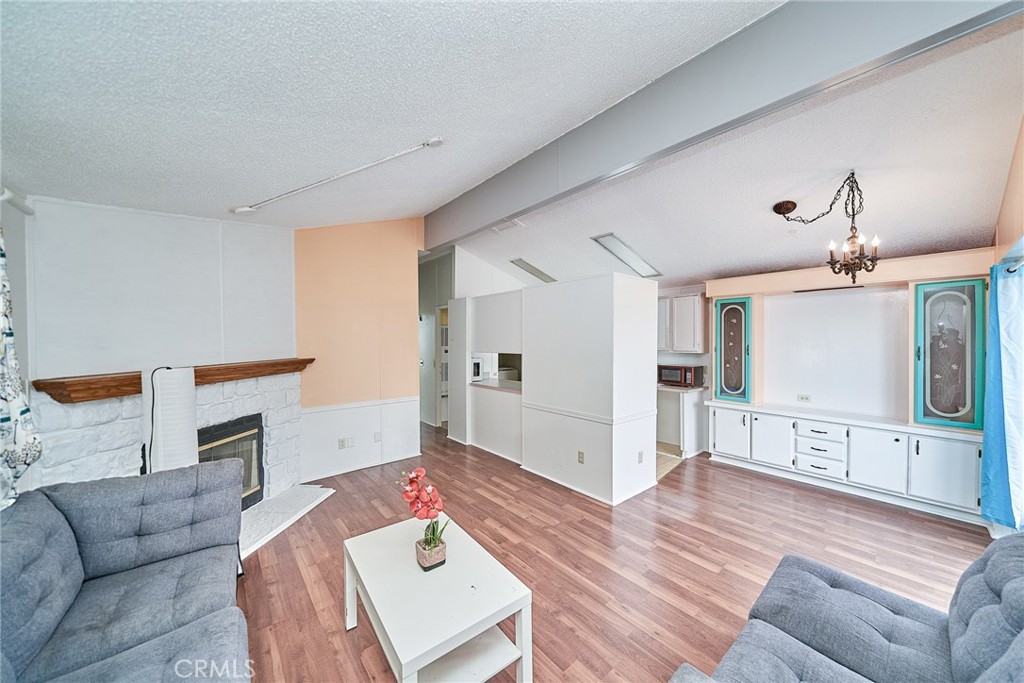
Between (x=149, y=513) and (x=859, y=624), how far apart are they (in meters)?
3.12

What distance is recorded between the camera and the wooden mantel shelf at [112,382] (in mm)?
2059

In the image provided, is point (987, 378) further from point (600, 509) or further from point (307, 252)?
point (307, 252)

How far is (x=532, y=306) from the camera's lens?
4109 millimetres

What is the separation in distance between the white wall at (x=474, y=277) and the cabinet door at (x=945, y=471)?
14.6 ft

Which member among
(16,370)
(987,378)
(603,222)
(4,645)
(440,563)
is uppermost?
(603,222)

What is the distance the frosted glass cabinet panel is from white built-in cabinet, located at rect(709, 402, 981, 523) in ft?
0.66

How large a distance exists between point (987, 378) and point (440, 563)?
3.95 metres

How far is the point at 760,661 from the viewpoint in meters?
1.20

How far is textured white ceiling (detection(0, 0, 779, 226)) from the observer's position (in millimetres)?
1098

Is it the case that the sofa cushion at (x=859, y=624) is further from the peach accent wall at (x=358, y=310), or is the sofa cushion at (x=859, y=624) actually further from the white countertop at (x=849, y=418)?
the peach accent wall at (x=358, y=310)

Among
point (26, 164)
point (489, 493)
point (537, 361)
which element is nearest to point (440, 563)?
point (489, 493)

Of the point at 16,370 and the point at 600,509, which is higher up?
the point at 16,370

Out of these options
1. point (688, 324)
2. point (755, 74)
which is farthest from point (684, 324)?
point (755, 74)

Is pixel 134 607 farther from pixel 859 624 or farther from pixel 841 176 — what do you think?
pixel 841 176
